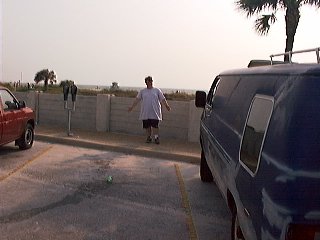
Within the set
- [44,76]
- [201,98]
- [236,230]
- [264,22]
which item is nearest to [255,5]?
[264,22]

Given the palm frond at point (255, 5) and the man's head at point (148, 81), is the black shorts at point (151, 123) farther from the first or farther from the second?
the palm frond at point (255, 5)

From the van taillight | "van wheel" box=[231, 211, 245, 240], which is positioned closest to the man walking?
"van wheel" box=[231, 211, 245, 240]

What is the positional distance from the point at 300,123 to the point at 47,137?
10492 millimetres

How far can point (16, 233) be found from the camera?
15.5 ft

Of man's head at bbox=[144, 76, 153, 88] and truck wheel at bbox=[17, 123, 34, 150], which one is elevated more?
man's head at bbox=[144, 76, 153, 88]

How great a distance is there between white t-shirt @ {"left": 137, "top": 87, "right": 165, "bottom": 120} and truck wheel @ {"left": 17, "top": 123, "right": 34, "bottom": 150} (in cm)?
289

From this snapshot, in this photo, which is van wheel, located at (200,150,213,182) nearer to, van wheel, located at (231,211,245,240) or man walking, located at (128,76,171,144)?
van wheel, located at (231,211,245,240)

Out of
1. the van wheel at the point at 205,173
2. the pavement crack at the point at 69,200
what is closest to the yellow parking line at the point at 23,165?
the pavement crack at the point at 69,200

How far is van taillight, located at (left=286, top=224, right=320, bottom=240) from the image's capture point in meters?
2.33

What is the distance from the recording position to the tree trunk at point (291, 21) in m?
13.9

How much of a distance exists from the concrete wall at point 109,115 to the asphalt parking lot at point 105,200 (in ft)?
9.74

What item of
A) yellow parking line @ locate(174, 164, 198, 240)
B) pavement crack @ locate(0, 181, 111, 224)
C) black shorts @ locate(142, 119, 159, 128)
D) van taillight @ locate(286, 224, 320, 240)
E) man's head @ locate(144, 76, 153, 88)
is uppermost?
man's head @ locate(144, 76, 153, 88)

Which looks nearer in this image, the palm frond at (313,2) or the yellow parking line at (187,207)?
the yellow parking line at (187,207)

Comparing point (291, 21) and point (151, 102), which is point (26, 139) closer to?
point (151, 102)
